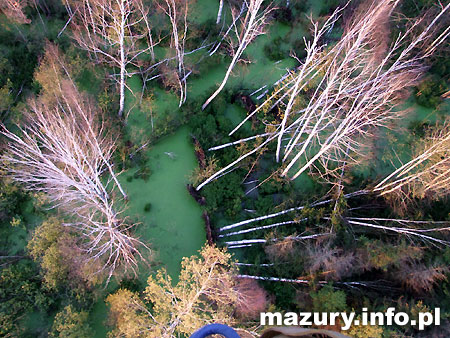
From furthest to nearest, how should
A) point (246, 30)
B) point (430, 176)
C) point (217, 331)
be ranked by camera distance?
point (430, 176) → point (246, 30) → point (217, 331)

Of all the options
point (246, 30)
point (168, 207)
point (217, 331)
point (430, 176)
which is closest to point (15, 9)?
A: point (246, 30)

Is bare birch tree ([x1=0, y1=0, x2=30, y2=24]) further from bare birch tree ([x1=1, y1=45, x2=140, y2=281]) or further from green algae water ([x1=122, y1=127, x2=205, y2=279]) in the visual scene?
green algae water ([x1=122, y1=127, x2=205, y2=279])

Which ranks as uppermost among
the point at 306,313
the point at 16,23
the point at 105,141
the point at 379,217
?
the point at 16,23

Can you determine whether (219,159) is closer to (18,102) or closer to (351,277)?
(351,277)

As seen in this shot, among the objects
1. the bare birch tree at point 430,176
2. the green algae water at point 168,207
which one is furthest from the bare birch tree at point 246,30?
the bare birch tree at point 430,176

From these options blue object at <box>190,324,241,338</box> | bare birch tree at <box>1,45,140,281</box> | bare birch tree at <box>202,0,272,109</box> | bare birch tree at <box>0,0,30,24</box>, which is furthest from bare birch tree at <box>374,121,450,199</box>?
bare birch tree at <box>0,0,30,24</box>

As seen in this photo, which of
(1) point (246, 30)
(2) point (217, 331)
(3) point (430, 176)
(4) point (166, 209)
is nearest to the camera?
(2) point (217, 331)

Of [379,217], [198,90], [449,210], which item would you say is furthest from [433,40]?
[198,90]

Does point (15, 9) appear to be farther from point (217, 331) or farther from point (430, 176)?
point (430, 176)

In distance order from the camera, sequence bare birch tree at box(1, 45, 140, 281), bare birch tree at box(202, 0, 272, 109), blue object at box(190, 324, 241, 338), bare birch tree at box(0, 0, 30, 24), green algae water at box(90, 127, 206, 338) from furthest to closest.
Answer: bare birch tree at box(0, 0, 30, 24) → green algae water at box(90, 127, 206, 338) → bare birch tree at box(1, 45, 140, 281) → bare birch tree at box(202, 0, 272, 109) → blue object at box(190, 324, 241, 338)

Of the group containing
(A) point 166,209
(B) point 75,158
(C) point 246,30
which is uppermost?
(C) point 246,30

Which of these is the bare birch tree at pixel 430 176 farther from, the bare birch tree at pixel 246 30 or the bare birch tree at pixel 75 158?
the bare birch tree at pixel 75 158
